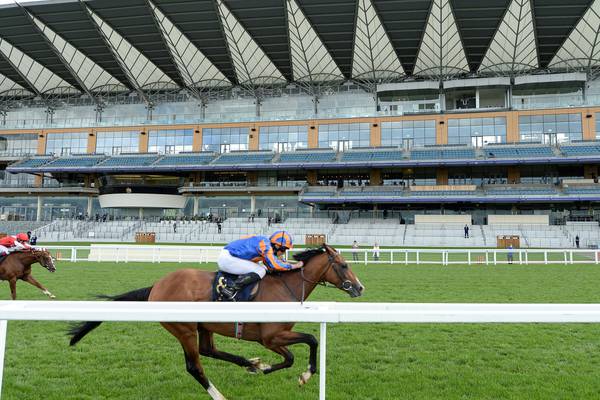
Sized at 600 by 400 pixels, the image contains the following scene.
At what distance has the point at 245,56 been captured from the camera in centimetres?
5062

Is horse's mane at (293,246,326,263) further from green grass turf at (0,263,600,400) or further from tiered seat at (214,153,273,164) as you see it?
tiered seat at (214,153,273,164)

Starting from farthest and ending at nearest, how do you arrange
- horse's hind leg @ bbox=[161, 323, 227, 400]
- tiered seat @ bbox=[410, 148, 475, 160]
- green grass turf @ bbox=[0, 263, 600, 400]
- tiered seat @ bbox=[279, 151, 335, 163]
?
tiered seat @ bbox=[279, 151, 335, 163], tiered seat @ bbox=[410, 148, 475, 160], green grass turf @ bbox=[0, 263, 600, 400], horse's hind leg @ bbox=[161, 323, 227, 400]

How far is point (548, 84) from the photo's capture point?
5062 cm

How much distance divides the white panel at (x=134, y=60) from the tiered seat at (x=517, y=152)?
41.5 m

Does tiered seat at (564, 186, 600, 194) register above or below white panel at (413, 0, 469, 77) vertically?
below

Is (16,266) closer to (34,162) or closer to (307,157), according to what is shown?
(307,157)

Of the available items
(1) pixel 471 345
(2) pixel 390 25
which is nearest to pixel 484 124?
(2) pixel 390 25

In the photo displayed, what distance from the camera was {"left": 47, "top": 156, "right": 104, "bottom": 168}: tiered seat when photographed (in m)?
56.0

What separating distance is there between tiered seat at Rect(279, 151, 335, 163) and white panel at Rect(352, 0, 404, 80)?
1108cm

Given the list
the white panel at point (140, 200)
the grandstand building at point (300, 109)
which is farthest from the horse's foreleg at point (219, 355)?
the white panel at point (140, 200)

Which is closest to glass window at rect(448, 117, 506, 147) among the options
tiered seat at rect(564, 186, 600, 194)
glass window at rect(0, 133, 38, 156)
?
tiered seat at rect(564, 186, 600, 194)

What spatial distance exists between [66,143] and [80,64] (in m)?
12.9

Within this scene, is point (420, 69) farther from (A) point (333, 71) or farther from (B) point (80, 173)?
(B) point (80, 173)

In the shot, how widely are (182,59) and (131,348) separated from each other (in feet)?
166
